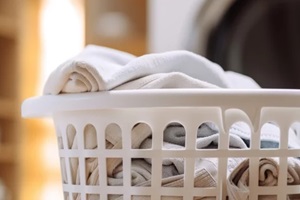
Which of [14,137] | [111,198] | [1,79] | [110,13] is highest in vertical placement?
[110,13]

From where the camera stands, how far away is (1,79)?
2047 millimetres

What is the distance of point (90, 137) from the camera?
574 mm

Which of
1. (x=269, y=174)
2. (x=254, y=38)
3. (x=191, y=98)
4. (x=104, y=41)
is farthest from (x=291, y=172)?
(x=104, y=41)

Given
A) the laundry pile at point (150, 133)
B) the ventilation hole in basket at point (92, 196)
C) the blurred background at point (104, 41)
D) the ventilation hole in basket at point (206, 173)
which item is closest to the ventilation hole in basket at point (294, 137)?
the laundry pile at point (150, 133)

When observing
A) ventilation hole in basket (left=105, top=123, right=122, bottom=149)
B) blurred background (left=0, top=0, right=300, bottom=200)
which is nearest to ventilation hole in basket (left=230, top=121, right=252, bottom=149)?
ventilation hole in basket (left=105, top=123, right=122, bottom=149)

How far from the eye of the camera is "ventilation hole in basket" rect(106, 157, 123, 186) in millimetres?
562

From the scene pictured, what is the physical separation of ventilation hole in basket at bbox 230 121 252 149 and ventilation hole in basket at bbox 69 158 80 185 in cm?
16

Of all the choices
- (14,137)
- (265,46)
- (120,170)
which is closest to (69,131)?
(120,170)

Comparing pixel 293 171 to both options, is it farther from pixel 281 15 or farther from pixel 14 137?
pixel 14 137

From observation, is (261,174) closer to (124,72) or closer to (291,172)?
(291,172)

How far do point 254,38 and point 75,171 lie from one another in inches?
45.7

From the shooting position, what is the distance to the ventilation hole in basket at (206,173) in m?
0.54

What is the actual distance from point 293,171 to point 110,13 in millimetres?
1830

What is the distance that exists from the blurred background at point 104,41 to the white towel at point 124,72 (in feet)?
3.17
